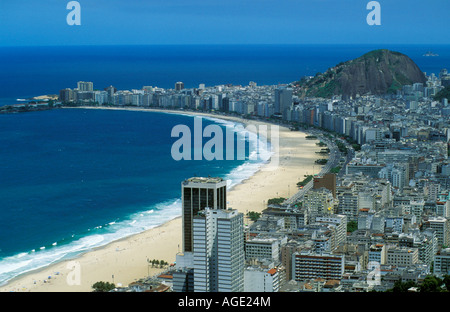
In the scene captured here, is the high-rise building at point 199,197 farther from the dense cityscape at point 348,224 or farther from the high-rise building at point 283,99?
the high-rise building at point 283,99

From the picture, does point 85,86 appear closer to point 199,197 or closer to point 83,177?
point 83,177

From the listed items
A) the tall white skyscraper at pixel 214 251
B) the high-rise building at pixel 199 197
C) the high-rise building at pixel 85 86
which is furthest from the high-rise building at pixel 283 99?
the tall white skyscraper at pixel 214 251

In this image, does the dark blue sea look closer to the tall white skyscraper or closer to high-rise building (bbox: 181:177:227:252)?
high-rise building (bbox: 181:177:227:252)

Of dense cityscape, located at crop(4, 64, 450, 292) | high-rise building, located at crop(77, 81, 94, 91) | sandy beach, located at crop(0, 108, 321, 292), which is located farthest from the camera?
high-rise building, located at crop(77, 81, 94, 91)

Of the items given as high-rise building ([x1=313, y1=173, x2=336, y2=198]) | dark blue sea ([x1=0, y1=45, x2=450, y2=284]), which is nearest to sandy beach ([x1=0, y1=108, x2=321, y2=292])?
dark blue sea ([x1=0, y1=45, x2=450, y2=284])

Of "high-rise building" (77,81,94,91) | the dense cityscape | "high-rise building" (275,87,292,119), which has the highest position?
"high-rise building" (77,81,94,91)

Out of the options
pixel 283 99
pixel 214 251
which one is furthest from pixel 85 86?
pixel 214 251

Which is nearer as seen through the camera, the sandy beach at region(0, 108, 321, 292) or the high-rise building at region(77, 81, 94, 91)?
the sandy beach at region(0, 108, 321, 292)

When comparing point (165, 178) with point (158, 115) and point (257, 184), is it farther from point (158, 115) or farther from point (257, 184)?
point (158, 115)
